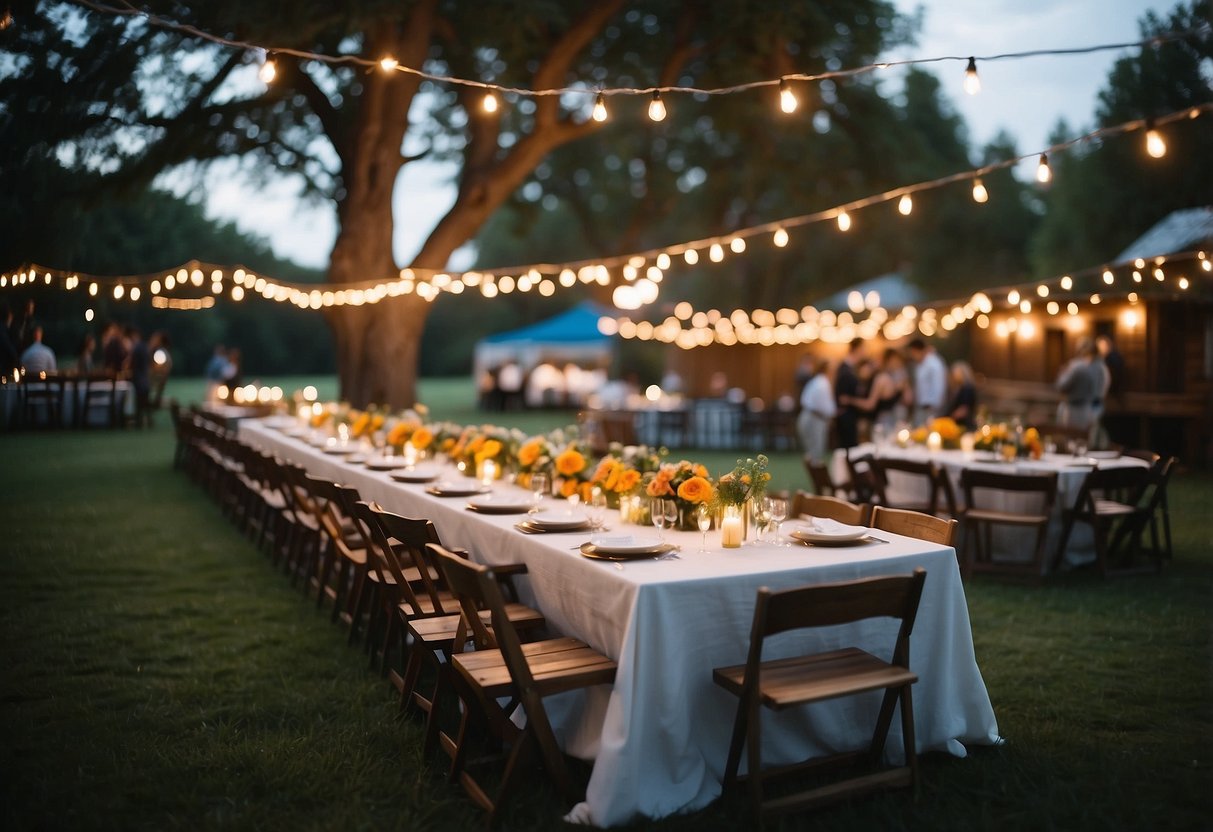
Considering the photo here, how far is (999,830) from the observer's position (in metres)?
3.14

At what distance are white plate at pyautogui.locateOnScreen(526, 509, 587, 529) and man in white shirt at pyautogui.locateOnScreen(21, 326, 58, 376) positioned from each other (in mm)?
3477

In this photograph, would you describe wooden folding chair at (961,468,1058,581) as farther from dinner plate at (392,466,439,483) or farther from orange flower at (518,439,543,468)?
dinner plate at (392,466,439,483)

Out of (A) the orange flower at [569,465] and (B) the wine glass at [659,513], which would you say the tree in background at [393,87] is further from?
(B) the wine glass at [659,513]

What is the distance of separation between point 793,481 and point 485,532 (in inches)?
319

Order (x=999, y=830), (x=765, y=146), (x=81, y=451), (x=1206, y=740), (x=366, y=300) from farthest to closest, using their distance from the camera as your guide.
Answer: (x=765, y=146) < (x=366, y=300) < (x=81, y=451) < (x=1206, y=740) < (x=999, y=830)

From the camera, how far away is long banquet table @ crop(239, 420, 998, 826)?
10.3ft

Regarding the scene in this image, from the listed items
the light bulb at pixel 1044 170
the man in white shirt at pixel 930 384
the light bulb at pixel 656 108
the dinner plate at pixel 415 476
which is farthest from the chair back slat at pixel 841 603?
the man in white shirt at pixel 930 384

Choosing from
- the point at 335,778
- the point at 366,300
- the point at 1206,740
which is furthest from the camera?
the point at 366,300

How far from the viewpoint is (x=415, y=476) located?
19.8ft

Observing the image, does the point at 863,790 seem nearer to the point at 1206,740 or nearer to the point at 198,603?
the point at 1206,740

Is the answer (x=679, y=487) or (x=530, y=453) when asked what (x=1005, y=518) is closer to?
(x=530, y=453)

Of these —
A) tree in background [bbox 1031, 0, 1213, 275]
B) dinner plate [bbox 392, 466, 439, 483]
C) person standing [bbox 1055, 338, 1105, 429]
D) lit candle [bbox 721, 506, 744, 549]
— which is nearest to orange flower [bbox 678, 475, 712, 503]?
lit candle [bbox 721, 506, 744, 549]

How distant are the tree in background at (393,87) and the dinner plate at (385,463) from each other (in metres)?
5.12

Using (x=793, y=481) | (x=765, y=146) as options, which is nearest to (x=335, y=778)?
(x=793, y=481)
